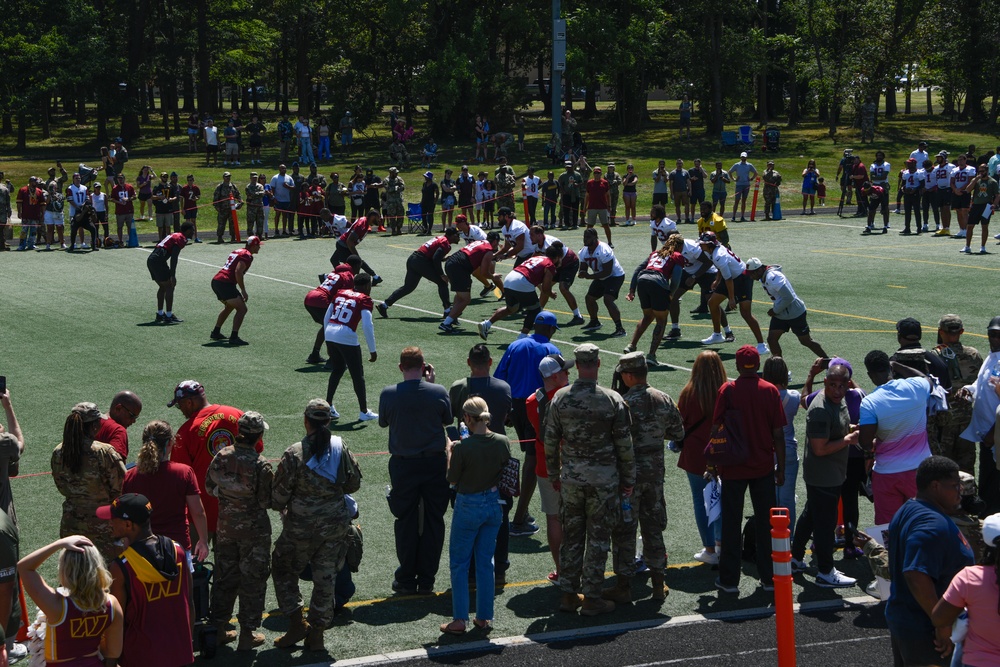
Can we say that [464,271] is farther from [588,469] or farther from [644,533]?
[588,469]

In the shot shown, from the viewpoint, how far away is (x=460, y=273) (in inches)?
755

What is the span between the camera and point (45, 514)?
35.3 ft

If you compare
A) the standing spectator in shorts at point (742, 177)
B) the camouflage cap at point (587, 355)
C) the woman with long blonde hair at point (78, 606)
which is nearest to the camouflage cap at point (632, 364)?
the camouflage cap at point (587, 355)

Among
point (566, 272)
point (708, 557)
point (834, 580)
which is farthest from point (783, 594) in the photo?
point (566, 272)

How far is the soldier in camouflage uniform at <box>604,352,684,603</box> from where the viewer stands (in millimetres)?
8746

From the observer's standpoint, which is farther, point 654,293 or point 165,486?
point 654,293

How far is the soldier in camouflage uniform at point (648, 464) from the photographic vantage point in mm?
8746

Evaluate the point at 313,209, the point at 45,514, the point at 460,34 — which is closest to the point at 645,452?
the point at 45,514

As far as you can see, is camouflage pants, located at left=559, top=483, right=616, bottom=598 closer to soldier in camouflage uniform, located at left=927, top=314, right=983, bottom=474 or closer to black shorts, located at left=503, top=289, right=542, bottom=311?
soldier in camouflage uniform, located at left=927, top=314, right=983, bottom=474

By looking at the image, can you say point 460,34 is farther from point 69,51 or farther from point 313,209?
point 313,209

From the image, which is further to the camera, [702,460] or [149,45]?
[149,45]

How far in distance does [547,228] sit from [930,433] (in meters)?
25.0

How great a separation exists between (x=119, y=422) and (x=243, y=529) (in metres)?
1.89

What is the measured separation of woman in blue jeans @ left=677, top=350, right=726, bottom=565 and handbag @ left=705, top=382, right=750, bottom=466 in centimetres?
64
